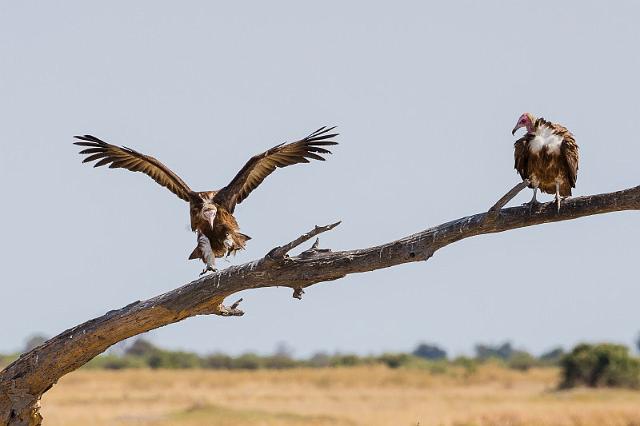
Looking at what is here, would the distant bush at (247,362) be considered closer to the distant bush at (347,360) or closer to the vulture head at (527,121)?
the distant bush at (347,360)

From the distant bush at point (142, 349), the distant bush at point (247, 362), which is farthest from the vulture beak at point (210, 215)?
the distant bush at point (142, 349)

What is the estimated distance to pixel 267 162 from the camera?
13672 mm

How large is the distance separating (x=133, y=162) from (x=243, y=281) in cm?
256

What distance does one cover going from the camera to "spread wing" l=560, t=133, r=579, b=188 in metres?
11.8

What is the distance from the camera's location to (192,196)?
13.8m

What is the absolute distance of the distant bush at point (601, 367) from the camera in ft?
123

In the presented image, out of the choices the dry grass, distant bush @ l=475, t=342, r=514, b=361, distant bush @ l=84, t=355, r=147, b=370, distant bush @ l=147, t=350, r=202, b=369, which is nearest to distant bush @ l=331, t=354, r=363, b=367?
distant bush @ l=147, t=350, r=202, b=369

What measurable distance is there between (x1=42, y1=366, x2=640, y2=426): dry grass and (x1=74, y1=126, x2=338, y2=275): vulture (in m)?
8.19

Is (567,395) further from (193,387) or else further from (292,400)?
(193,387)

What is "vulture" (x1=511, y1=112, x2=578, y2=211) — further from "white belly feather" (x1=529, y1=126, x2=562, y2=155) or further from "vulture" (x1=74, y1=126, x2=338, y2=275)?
"vulture" (x1=74, y1=126, x2=338, y2=275)

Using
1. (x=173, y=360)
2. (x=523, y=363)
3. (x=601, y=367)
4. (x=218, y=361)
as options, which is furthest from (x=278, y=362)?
(x=601, y=367)

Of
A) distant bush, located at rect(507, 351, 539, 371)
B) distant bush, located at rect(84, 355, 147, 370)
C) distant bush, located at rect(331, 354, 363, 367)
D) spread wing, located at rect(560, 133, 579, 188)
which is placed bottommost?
spread wing, located at rect(560, 133, 579, 188)

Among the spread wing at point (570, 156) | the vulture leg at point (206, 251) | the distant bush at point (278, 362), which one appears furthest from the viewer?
the distant bush at point (278, 362)

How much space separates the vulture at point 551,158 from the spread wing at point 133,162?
3.49 meters
